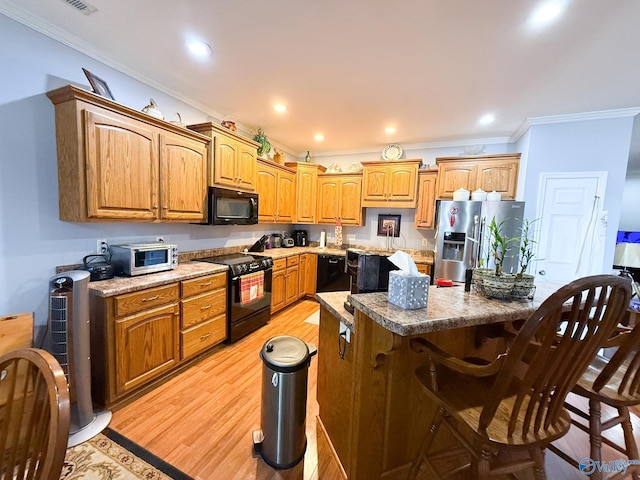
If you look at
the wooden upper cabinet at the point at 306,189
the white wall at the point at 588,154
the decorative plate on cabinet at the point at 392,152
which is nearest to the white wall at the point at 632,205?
the white wall at the point at 588,154

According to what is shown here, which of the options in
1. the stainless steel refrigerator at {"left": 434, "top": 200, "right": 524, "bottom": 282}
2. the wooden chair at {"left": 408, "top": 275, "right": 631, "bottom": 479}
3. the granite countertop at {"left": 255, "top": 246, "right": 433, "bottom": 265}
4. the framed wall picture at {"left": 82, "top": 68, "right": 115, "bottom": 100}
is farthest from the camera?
the granite countertop at {"left": 255, "top": 246, "right": 433, "bottom": 265}

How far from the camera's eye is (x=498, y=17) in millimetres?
1577

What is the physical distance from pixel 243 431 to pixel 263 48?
275cm

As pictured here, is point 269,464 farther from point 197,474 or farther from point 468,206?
point 468,206

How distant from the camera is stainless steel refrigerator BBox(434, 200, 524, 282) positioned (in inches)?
122

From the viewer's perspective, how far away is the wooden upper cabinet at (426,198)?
151 inches

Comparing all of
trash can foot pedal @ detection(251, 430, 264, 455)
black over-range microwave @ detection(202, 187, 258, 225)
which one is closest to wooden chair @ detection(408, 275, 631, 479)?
trash can foot pedal @ detection(251, 430, 264, 455)

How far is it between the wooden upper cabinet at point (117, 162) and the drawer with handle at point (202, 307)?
2.62ft

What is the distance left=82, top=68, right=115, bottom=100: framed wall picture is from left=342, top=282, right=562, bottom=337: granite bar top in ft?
8.17

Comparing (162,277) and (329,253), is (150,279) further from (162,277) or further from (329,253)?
(329,253)

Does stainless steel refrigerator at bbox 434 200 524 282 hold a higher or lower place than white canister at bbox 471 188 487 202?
lower

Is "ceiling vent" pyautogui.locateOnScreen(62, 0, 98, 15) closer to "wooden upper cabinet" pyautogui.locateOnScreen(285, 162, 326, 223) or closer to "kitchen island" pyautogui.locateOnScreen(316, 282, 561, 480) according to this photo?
"kitchen island" pyautogui.locateOnScreen(316, 282, 561, 480)

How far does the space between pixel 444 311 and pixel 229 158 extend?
108 inches

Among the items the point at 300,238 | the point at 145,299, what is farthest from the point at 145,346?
the point at 300,238
